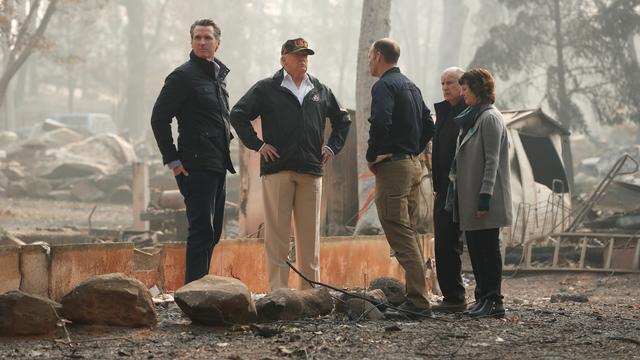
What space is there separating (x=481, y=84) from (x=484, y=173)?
2.23 feet

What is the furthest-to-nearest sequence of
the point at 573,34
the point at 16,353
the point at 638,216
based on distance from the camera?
the point at 573,34
the point at 638,216
the point at 16,353

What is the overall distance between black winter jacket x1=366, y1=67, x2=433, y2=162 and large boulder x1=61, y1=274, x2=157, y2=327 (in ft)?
6.80

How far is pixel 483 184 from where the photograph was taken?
6891 mm

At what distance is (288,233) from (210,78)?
136 cm

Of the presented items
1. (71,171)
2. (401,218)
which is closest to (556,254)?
(401,218)

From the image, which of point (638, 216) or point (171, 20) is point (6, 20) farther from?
point (171, 20)

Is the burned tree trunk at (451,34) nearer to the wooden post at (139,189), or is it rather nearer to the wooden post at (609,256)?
the wooden post at (139,189)

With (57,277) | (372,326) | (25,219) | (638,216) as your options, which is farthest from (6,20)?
(372,326)

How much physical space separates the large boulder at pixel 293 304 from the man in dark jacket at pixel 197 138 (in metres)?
0.60

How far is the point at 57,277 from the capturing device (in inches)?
288

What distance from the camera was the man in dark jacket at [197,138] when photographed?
679 cm

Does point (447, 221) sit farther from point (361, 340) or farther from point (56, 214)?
point (56, 214)

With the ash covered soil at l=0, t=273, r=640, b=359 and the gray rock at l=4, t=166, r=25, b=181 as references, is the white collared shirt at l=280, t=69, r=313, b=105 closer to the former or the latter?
the ash covered soil at l=0, t=273, r=640, b=359

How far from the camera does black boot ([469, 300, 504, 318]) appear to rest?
23.0ft
